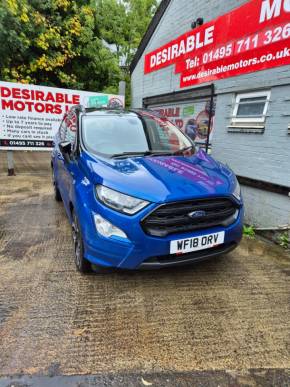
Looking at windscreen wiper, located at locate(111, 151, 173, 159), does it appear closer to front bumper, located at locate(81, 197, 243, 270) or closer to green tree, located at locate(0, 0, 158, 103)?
front bumper, located at locate(81, 197, 243, 270)

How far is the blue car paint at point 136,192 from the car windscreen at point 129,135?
30cm

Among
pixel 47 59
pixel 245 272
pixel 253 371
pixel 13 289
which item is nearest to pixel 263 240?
pixel 245 272

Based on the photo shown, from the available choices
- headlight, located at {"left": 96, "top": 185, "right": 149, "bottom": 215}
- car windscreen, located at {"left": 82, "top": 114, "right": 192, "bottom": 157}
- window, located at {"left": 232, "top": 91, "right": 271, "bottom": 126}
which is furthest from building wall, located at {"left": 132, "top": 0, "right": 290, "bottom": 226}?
headlight, located at {"left": 96, "top": 185, "right": 149, "bottom": 215}

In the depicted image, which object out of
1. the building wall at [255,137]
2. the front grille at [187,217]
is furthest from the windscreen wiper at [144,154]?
the building wall at [255,137]

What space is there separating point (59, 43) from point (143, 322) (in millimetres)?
10424

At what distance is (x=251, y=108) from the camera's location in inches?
178

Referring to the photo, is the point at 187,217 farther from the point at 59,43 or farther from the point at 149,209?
the point at 59,43

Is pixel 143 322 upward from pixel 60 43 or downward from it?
downward

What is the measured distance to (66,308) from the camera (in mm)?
2441

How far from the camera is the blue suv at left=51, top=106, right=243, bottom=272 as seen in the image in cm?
230

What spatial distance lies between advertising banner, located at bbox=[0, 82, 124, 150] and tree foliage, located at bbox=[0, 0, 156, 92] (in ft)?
9.46

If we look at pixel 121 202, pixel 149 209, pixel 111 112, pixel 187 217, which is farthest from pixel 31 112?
pixel 187 217

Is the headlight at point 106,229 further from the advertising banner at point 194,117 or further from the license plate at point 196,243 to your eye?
the advertising banner at point 194,117

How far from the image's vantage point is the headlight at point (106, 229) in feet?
7.57
